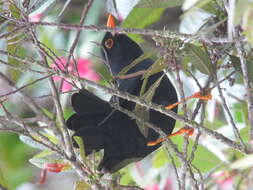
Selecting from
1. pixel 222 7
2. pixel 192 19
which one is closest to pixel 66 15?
pixel 192 19

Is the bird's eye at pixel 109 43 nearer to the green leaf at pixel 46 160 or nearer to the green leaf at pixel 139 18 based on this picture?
the green leaf at pixel 139 18

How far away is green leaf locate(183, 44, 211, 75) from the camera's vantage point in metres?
1.61

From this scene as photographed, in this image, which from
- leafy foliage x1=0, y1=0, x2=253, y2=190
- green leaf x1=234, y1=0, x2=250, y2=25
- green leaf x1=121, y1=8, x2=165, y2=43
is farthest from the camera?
green leaf x1=121, y1=8, x2=165, y2=43

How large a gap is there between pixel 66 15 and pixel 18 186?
122 centimetres

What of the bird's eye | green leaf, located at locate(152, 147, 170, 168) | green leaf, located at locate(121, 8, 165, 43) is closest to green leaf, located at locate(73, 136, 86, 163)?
green leaf, located at locate(121, 8, 165, 43)

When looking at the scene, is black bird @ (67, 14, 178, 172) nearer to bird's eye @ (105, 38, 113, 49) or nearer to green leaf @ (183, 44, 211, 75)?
green leaf @ (183, 44, 211, 75)

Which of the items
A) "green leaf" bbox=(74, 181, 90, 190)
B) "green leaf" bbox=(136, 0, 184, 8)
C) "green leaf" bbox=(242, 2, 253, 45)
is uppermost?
"green leaf" bbox=(242, 2, 253, 45)

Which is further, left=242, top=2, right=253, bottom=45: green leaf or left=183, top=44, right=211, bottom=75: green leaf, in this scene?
left=183, top=44, right=211, bottom=75: green leaf

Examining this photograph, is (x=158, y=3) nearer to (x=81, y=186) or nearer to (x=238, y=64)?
(x=238, y=64)

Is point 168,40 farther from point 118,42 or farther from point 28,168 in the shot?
point 28,168

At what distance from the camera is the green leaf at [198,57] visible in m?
1.61

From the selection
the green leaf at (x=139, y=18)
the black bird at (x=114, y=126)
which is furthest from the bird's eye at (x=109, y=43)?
the black bird at (x=114, y=126)

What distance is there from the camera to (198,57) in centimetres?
162

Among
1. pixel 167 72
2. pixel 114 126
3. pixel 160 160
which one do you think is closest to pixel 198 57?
pixel 167 72
